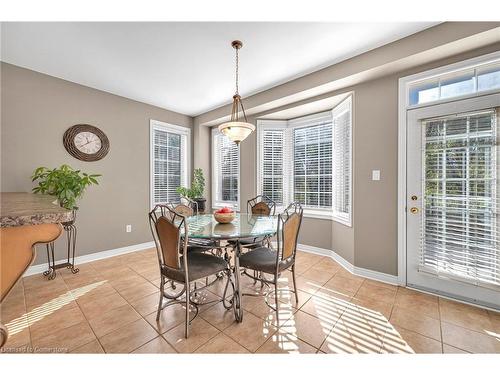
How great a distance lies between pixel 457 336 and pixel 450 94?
2.23m

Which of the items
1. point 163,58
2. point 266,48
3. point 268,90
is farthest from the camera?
point 268,90

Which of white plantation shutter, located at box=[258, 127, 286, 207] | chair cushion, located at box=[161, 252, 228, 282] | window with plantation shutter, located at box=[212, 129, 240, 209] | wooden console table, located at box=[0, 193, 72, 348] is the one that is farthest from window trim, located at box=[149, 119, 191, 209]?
wooden console table, located at box=[0, 193, 72, 348]

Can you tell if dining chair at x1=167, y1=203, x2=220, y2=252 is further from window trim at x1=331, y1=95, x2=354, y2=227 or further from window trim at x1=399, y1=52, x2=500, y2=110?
window trim at x1=399, y1=52, x2=500, y2=110

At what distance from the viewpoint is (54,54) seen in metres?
2.53

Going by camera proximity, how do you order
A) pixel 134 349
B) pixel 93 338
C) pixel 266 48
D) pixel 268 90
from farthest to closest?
pixel 268 90 → pixel 266 48 → pixel 93 338 → pixel 134 349

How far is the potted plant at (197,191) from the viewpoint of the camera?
4336 mm

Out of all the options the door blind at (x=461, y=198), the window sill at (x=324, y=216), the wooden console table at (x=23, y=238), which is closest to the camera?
the wooden console table at (x=23, y=238)

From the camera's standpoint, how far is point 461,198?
6.98 feet

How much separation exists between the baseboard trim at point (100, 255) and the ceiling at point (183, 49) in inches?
105

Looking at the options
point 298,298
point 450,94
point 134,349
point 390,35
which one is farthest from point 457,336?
point 390,35

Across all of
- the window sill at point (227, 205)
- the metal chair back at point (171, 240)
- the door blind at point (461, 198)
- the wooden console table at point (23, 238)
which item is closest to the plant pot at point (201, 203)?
the window sill at point (227, 205)

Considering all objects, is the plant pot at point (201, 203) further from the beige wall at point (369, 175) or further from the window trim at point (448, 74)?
the window trim at point (448, 74)

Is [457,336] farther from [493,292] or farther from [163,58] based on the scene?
[163,58]

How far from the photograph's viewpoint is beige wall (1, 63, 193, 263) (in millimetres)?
2771
